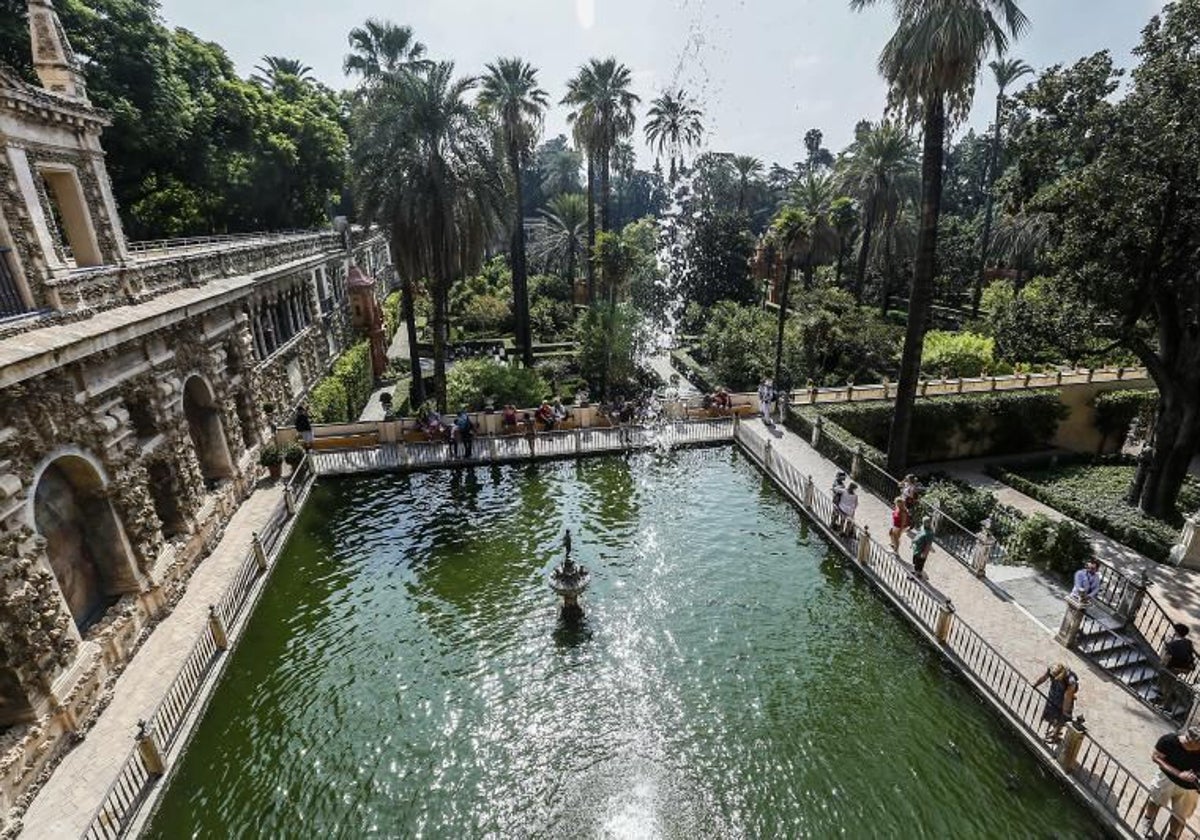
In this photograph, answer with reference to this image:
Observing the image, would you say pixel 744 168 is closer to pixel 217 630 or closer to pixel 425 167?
pixel 425 167

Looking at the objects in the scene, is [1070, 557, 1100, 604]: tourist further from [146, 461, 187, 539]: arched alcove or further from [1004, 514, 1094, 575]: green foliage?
[146, 461, 187, 539]: arched alcove

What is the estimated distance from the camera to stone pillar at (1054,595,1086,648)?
38.7 feet

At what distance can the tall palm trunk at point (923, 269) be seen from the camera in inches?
646

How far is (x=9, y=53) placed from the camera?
23.7 metres

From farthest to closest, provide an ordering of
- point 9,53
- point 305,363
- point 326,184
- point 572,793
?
point 326,184 < point 305,363 < point 9,53 < point 572,793

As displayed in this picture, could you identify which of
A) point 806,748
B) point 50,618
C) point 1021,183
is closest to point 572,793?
point 806,748

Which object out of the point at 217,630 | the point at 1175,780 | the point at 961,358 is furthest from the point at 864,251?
the point at 217,630

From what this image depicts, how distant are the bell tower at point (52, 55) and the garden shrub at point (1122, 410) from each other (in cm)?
3401

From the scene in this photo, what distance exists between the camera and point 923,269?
17.5 m

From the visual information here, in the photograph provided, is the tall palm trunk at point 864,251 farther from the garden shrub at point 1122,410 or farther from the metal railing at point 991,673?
the metal railing at point 991,673

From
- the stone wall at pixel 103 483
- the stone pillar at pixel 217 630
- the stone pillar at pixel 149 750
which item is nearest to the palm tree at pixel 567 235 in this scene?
the stone wall at pixel 103 483

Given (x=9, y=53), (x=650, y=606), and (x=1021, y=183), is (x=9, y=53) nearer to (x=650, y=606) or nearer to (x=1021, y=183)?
(x=650, y=606)

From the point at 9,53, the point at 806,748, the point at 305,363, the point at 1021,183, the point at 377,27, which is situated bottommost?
the point at 806,748

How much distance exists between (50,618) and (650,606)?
1103 centimetres
